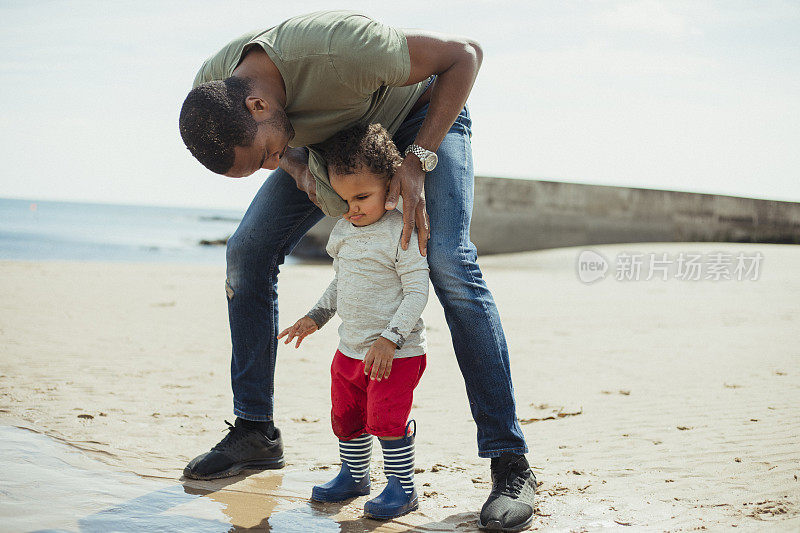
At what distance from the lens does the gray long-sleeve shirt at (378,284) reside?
2.62m

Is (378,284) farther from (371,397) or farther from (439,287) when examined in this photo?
(371,397)

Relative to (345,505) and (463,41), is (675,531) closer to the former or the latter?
(345,505)

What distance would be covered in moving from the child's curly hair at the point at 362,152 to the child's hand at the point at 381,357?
2.01 ft

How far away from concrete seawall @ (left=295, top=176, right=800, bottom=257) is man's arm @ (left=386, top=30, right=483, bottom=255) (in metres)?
15.7

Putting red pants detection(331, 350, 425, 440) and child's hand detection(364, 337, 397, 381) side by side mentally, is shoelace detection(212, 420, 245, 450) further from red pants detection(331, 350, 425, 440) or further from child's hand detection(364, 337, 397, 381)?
child's hand detection(364, 337, 397, 381)

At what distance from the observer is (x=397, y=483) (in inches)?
103

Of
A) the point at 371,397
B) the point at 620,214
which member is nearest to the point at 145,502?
the point at 371,397

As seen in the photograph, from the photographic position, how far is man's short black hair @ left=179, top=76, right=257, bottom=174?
2281 mm

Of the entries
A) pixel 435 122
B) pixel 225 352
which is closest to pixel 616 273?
pixel 225 352

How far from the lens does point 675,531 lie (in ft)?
7.80

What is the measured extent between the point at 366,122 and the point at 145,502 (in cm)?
160

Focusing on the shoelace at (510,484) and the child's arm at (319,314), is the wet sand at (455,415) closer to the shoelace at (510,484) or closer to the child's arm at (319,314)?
the shoelace at (510,484)

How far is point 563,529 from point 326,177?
1496 mm

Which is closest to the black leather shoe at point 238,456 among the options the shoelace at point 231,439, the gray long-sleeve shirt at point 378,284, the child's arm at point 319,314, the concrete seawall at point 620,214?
the shoelace at point 231,439
